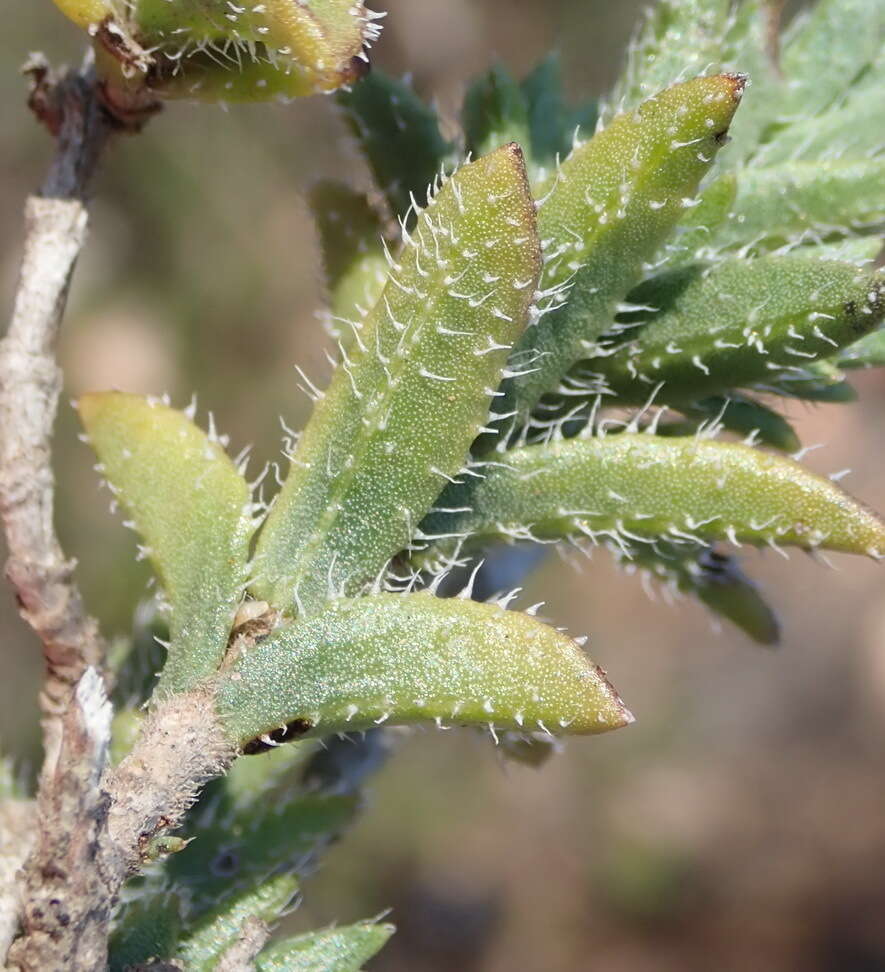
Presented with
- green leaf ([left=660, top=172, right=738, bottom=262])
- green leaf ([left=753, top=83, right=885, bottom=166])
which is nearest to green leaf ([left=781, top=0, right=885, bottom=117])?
green leaf ([left=753, top=83, right=885, bottom=166])

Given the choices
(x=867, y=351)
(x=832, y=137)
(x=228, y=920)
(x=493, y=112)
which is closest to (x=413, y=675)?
(x=228, y=920)

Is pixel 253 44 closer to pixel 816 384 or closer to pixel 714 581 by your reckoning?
pixel 816 384

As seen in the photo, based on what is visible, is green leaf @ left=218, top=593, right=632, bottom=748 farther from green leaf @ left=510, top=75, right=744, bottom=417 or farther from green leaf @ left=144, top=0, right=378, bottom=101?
green leaf @ left=144, top=0, right=378, bottom=101

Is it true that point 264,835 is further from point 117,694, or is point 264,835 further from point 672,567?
point 672,567

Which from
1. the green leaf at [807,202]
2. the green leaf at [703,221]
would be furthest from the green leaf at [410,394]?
the green leaf at [807,202]

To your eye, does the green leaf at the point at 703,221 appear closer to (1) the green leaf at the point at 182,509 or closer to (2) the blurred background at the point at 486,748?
(1) the green leaf at the point at 182,509
